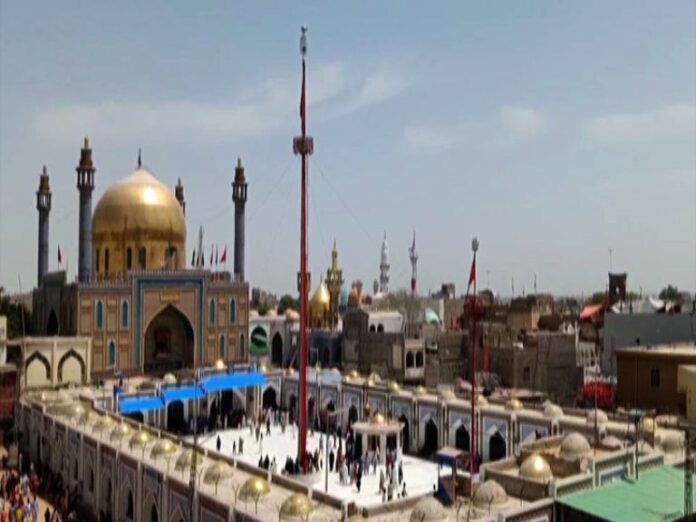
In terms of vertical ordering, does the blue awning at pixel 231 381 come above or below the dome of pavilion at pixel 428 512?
A: below

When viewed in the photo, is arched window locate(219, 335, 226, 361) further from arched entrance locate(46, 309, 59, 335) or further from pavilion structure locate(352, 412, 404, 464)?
pavilion structure locate(352, 412, 404, 464)

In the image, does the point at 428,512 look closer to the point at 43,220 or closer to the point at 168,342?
the point at 168,342

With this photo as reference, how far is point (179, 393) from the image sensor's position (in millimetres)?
36281

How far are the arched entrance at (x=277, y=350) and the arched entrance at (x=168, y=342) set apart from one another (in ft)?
40.9

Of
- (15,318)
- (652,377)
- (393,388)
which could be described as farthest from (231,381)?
(15,318)

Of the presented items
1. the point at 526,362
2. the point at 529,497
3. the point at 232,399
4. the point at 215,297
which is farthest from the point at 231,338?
the point at 529,497

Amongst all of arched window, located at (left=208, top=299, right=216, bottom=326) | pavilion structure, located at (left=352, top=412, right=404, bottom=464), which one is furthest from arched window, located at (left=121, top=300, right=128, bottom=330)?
pavilion structure, located at (left=352, top=412, right=404, bottom=464)

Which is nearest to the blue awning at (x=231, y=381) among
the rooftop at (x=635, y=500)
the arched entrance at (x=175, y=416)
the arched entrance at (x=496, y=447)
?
the arched entrance at (x=175, y=416)

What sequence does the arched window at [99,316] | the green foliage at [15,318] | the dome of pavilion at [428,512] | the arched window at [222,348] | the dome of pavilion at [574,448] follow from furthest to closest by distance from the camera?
the green foliage at [15,318], the arched window at [222,348], the arched window at [99,316], the dome of pavilion at [574,448], the dome of pavilion at [428,512]

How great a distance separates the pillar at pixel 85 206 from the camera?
146ft

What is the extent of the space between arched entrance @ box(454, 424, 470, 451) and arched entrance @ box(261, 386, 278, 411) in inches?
531

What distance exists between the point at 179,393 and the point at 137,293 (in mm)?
10652

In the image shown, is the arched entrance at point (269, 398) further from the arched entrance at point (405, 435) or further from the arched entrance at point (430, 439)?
the arched entrance at point (430, 439)

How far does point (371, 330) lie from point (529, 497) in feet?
115
